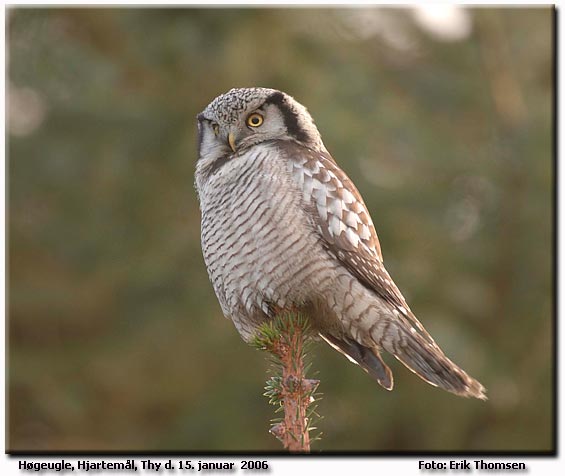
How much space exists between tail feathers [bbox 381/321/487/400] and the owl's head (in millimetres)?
890

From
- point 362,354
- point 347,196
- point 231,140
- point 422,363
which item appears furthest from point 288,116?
point 422,363

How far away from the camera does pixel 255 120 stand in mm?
3283

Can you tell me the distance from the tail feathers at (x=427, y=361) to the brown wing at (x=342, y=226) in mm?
56


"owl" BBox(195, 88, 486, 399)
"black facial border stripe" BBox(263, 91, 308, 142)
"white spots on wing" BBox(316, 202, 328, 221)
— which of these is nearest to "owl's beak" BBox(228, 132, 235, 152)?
"owl" BBox(195, 88, 486, 399)

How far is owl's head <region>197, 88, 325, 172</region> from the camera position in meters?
3.24

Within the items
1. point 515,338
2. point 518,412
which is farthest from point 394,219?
point 518,412

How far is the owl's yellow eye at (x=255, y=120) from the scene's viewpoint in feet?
10.7

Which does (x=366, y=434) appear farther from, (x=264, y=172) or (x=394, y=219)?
(x=264, y=172)

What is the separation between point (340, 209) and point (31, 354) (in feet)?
23.0

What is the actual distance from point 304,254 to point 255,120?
2.13 ft

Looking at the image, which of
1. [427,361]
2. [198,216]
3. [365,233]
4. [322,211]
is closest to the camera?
[427,361]

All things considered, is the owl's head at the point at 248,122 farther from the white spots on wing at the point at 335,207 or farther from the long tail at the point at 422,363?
the long tail at the point at 422,363

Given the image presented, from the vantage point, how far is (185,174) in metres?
8.07

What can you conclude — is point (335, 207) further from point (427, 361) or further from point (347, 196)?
point (427, 361)
